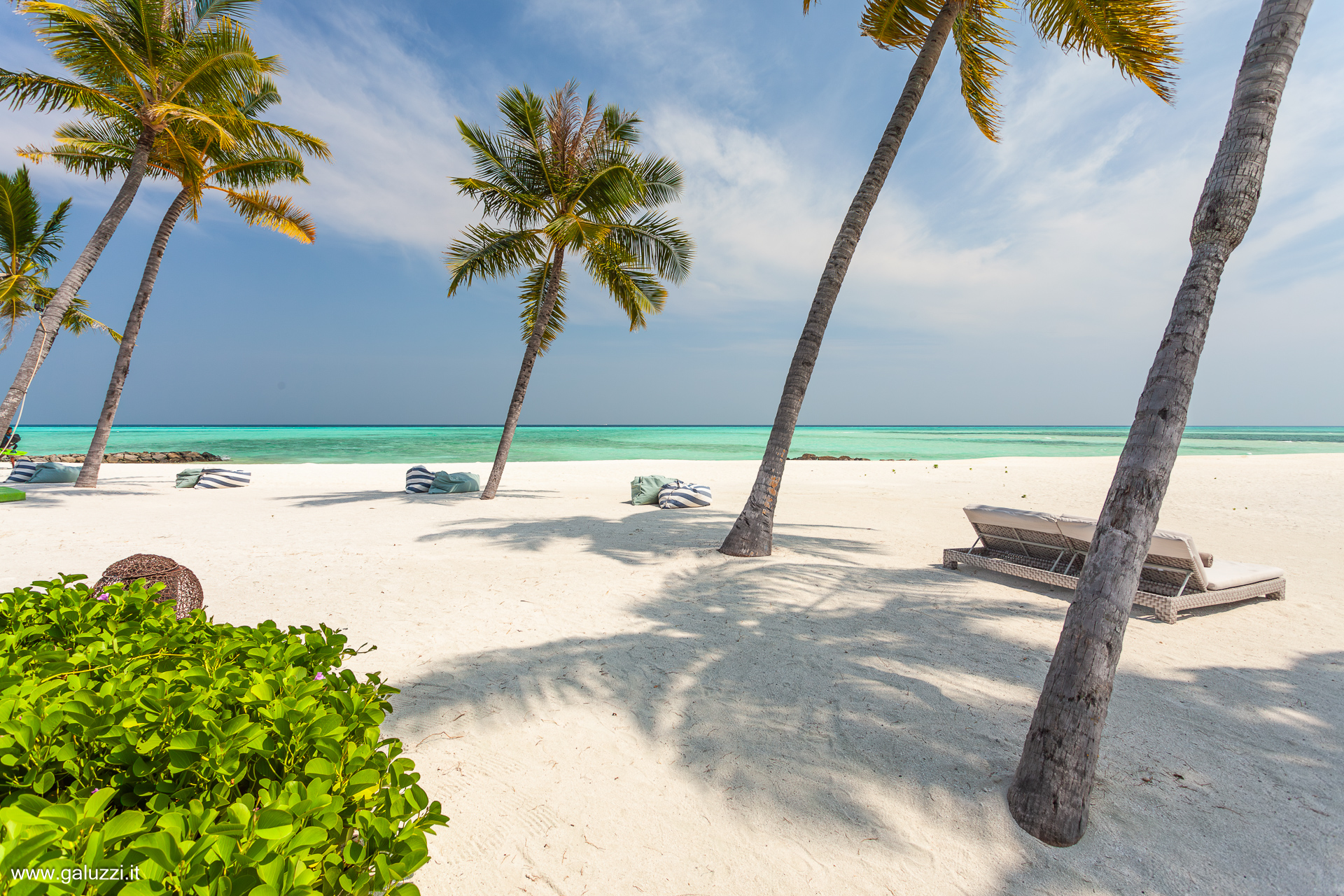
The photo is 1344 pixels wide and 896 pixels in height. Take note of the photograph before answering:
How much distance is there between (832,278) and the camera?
701 centimetres

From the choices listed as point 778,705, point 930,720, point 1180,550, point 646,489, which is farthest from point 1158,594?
point 646,489

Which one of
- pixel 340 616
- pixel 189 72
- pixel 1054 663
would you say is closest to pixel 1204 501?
pixel 1054 663

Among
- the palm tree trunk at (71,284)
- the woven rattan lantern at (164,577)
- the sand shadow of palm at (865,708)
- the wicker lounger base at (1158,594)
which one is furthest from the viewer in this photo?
the palm tree trunk at (71,284)

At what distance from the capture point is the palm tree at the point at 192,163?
10.7 metres

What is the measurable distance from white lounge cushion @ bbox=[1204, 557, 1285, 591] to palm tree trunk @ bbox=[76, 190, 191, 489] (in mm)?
16888

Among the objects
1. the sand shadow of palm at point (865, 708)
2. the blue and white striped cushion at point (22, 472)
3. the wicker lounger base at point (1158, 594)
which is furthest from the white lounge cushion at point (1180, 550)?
the blue and white striped cushion at point (22, 472)

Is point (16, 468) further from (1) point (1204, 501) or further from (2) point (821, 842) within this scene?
(1) point (1204, 501)

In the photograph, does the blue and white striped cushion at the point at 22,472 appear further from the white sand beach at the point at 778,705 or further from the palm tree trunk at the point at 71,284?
the white sand beach at the point at 778,705

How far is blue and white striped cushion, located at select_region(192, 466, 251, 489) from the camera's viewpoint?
13.4 meters

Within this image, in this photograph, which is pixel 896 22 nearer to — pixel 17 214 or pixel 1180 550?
pixel 1180 550

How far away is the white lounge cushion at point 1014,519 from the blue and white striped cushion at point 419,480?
11042 millimetres

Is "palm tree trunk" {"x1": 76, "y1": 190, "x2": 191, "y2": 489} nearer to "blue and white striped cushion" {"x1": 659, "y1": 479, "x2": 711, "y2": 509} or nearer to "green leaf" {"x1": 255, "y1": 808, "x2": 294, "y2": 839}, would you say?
"blue and white striped cushion" {"x1": 659, "y1": 479, "x2": 711, "y2": 509}

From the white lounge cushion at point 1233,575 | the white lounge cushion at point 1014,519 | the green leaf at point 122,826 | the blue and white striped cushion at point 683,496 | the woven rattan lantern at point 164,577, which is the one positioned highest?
the green leaf at point 122,826

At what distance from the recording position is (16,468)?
1345cm
